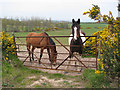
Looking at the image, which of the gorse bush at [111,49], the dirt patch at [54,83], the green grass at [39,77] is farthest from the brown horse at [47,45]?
the gorse bush at [111,49]

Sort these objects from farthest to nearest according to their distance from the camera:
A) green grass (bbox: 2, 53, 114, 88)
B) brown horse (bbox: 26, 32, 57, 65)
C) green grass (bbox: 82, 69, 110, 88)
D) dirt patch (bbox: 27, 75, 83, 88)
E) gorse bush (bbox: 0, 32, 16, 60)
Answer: gorse bush (bbox: 0, 32, 16, 60), brown horse (bbox: 26, 32, 57, 65), dirt patch (bbox: 27, 75, 83, 88), green grass (bbox: 2, 53, 114, 88), green grass (bbox: 82, 69, 110, 88)

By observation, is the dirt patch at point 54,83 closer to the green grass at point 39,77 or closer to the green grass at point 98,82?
the green grass at point 39,77

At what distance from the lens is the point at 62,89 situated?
3904mm

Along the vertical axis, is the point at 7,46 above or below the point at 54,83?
above

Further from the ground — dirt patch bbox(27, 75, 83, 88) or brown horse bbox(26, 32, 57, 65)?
brown horse bbox(26, 32, 57, 65)

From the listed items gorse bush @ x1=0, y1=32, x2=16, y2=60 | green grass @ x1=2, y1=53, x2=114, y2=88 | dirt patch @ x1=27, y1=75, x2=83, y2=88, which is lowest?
dirt patch @ x1=27, y1=75, x2=83, y2=88

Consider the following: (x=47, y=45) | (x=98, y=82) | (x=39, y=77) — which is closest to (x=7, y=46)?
(x=47, y=45)

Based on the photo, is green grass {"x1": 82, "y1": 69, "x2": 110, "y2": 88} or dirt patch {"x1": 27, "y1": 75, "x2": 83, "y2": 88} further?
dirt patch {"x1": 27, "y1": 75, "x2": 83, "y2": 88}

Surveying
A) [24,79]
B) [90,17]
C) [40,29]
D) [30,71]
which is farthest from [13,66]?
[40,29]

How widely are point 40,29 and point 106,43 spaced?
1990 centimetres

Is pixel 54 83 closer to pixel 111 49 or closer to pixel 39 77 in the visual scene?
pixel 39 77

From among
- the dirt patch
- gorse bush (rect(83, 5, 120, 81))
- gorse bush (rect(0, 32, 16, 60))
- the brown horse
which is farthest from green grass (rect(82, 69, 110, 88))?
gorse bush (rect(0, 32, 16, 60))

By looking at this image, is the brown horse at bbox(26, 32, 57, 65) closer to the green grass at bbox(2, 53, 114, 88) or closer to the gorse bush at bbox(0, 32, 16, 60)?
the gorse bush at bbox(0, 32, 16, 60)

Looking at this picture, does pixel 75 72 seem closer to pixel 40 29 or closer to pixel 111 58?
pixel 111 58
